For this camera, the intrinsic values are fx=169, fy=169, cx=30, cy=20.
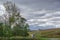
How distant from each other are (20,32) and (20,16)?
1.95 metres

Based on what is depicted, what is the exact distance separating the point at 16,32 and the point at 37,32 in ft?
8.28

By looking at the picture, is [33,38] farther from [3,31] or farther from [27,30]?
[3,31]

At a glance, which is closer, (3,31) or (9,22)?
(9,22)

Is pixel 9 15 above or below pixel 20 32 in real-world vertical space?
above

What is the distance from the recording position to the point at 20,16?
67.5 ft

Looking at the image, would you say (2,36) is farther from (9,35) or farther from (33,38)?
(33,38)

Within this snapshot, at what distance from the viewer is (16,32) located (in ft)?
66.2

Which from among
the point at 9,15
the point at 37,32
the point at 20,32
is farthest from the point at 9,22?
the point at 37,32

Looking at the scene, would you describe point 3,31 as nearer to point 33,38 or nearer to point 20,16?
point 20,16

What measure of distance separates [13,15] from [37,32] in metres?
3.44

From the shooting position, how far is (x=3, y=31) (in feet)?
69.6

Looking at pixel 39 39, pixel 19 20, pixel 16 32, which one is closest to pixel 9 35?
pixel 16 32

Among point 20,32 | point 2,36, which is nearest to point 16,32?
point 20,32

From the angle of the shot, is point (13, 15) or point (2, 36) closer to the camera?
point (13, 15)
